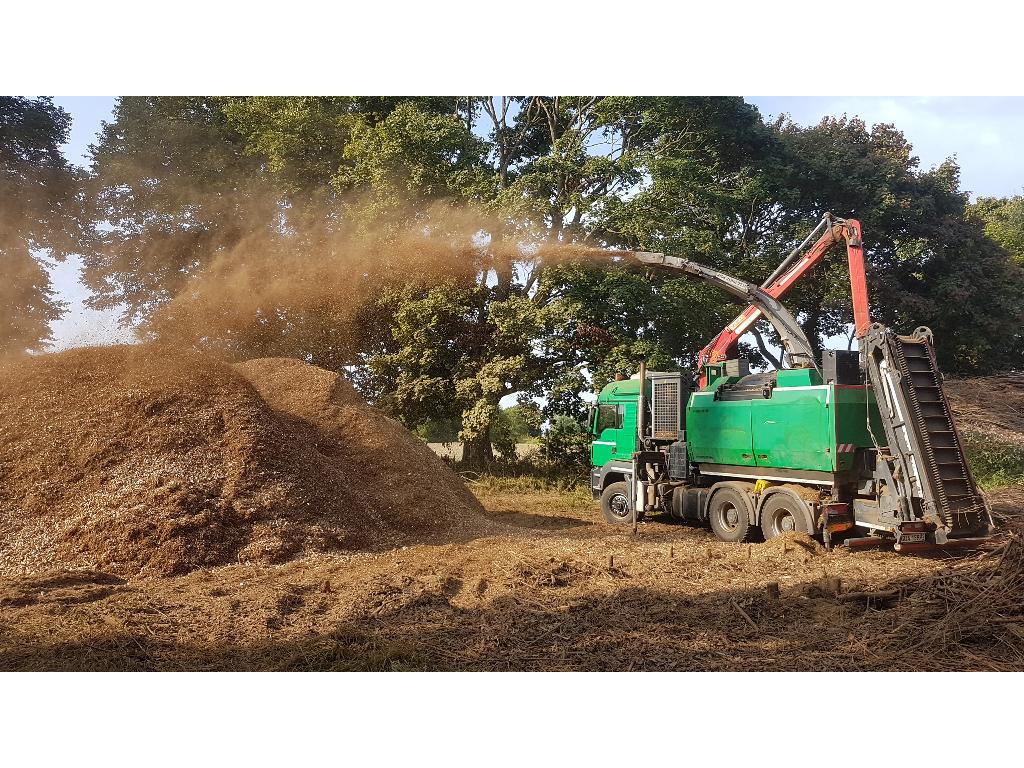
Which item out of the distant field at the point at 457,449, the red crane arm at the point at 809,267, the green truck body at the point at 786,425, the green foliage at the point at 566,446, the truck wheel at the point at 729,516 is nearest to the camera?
the green truck body at the point at 786,425

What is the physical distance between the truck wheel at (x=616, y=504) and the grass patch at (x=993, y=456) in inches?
347

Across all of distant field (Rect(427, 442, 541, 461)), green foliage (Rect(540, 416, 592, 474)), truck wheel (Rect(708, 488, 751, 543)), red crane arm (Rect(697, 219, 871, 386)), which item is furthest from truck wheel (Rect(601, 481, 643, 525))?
distant field (Rect(427, 442, 541, 461))

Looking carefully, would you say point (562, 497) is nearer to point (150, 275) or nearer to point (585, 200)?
point (585, 200)

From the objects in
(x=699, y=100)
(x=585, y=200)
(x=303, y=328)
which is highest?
(x=699, y=100)

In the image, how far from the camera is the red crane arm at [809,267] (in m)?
10.6

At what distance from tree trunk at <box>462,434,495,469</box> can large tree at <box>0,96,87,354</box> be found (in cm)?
1072

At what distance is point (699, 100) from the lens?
20.0 metres

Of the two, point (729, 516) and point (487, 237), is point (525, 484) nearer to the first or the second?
point (487, 237)

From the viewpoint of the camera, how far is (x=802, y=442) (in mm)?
10383

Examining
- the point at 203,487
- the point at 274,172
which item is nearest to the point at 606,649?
the point at 203,487

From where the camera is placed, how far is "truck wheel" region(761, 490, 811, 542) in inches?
407

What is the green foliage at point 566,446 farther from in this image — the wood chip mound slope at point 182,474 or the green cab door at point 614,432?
the wood chip mound slope at point 182,474

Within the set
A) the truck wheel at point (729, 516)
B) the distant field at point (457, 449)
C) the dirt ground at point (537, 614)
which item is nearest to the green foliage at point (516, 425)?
the distant field at point (457, 449)

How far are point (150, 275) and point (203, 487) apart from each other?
10.6 meters
